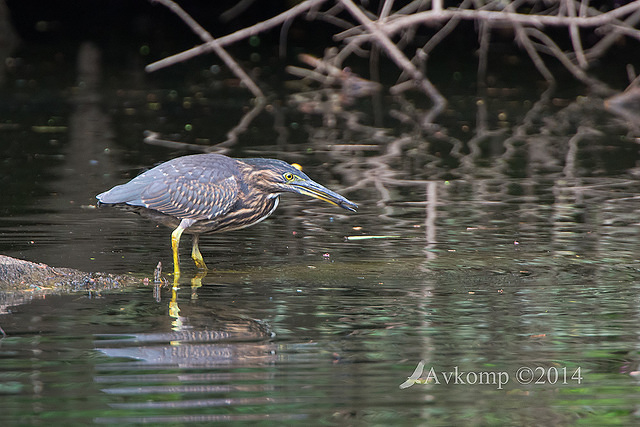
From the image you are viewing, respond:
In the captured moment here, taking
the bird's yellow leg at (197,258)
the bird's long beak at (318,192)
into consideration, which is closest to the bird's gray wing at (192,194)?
the bird's yellow leg at (197,258)

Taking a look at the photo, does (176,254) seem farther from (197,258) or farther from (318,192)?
(318,192)

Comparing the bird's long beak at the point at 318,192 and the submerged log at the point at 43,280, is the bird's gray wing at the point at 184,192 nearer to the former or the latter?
the bird's long beak at the point at 318,192

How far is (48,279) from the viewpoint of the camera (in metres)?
7.54

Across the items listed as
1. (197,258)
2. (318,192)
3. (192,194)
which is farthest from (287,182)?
(197,258)

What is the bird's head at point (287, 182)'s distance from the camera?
832cm

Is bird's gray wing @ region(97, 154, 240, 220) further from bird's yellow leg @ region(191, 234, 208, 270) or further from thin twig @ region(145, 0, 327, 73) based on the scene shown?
thin twig @ region(145, 0, 327, 73)

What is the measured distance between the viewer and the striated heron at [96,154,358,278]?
818 centimetres

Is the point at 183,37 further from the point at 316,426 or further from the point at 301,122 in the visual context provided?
the point at 316,426

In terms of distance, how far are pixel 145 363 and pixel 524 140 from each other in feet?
33.1

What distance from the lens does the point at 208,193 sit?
8.18 meters

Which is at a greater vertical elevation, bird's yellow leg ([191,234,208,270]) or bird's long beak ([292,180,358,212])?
bird's long beak ([292,180,358,212])

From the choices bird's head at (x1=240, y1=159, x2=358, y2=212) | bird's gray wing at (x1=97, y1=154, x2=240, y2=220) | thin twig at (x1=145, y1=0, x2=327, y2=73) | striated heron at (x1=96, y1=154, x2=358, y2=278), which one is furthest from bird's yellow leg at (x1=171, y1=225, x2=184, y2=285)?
thin twig at (x1=145, y1=0, x2=327, y2=73)

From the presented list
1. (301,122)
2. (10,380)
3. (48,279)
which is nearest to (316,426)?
(10,380)

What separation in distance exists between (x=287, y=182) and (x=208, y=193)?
574 mm
